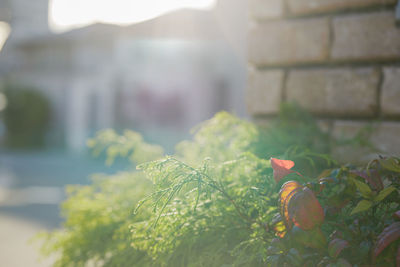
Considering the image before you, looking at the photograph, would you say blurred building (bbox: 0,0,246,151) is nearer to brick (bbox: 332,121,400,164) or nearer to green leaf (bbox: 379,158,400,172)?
brick (bbox: 332,121,400,164)

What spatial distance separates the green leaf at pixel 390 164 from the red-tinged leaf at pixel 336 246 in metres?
0.16

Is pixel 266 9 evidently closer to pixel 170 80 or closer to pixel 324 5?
pixel 324 5

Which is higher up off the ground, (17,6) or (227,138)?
(17,6)

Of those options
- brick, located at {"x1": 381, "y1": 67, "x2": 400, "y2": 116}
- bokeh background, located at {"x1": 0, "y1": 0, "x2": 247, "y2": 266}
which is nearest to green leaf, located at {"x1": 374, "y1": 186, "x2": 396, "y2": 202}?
brick, located at {"x1": 381, "y1": 67, "x2": 400, "y2": 116}

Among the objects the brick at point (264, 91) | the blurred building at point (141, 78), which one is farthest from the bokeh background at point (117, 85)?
the brick at point (264, 91)

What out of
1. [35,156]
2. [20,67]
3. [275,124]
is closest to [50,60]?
[20,67]

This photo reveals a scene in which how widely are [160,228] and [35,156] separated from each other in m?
17.1

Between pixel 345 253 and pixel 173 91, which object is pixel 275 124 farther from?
pixel 173 91

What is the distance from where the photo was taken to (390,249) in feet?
1.96

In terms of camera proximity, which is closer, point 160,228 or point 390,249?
Result: point 390,249

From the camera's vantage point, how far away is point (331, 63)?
5.72ft

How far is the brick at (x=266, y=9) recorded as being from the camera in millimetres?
1845

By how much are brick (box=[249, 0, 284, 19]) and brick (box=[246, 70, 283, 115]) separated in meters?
0.26

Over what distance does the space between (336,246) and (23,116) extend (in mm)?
20953
